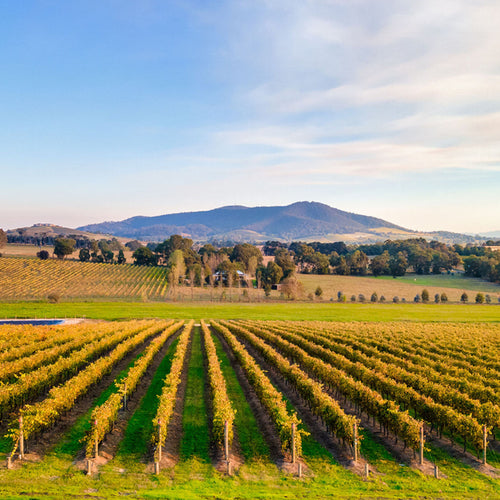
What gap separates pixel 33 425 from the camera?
1570cm

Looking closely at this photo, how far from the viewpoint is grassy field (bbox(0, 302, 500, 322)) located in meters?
66.8

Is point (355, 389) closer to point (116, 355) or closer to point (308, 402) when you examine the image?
point (308, 402)

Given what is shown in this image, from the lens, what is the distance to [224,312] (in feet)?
248

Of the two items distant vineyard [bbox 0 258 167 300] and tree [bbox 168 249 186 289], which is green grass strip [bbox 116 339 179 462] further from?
tree [bbox 168 249 186 289]

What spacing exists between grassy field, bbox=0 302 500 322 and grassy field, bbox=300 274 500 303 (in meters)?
26.3

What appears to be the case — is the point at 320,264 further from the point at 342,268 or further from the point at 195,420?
the point at 195,420

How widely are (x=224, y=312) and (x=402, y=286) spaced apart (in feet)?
250

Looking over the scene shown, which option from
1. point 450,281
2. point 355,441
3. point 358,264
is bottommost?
point 355,441

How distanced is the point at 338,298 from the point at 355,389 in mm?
86147

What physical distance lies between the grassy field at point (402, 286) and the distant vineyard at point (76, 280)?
156ft

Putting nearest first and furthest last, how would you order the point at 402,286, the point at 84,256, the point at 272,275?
the point at 272,275, the point at 402,286, the point at 84,256

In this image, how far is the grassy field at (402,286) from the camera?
375ft

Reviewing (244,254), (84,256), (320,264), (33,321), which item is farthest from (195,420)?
(84,256)

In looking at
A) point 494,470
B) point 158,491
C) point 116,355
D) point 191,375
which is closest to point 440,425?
point 494,470
